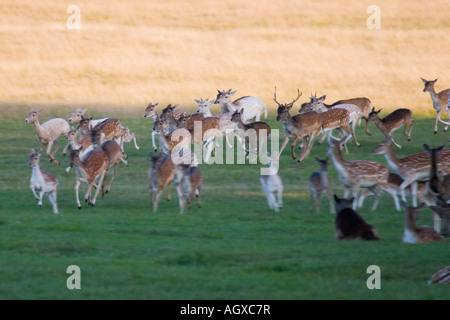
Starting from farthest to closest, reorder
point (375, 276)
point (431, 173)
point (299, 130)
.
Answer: point (299, 130) < point (431, 173) < point (375, 276)

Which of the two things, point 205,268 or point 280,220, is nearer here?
point 205,268

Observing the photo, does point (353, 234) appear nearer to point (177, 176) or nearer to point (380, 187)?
point (380, 187)

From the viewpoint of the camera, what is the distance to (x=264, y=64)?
106 feet

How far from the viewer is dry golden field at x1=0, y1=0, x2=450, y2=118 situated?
94.6ft

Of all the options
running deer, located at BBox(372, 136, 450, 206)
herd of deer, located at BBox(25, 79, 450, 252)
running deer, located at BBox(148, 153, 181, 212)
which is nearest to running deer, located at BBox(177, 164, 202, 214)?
herd of deer, located at BBox(25, 79, 450, 252)

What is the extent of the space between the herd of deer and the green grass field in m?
0.23

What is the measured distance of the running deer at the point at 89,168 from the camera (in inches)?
528

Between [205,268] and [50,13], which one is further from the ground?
[50,13]

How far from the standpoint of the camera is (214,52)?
33.1m

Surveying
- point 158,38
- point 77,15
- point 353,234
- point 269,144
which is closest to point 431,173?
point 353,234
